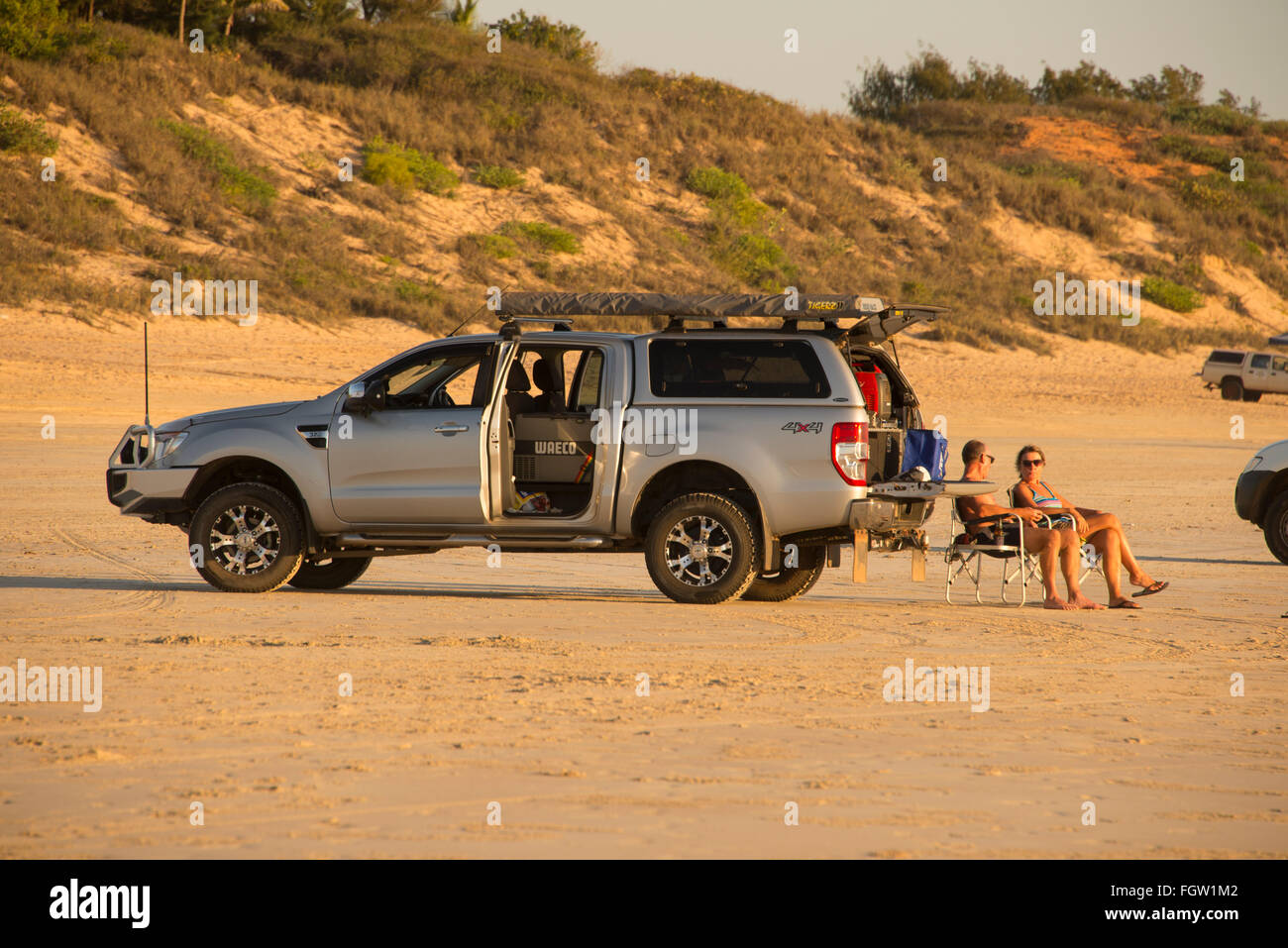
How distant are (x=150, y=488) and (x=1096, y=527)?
6968mm

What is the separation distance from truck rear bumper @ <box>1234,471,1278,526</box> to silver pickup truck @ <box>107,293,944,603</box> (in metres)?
4.74

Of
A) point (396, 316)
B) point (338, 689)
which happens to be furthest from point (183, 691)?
point (396, 316)

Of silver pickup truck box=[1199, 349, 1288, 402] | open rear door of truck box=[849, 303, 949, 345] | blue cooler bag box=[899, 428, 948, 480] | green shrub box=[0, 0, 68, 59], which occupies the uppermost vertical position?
green shrub box=[0, 0, 68, 59]

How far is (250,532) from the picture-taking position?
1229 cm

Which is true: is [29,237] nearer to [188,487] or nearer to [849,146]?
[188,487]

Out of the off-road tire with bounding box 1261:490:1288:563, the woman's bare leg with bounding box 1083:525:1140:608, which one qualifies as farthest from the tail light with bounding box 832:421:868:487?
the off-road tire with bounding box 1261:490:1288:563

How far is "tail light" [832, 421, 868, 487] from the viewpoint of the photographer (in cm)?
1148

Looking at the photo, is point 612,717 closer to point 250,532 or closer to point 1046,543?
point 1046,543

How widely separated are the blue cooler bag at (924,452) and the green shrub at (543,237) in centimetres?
3306

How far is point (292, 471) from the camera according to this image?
12.2 metres
